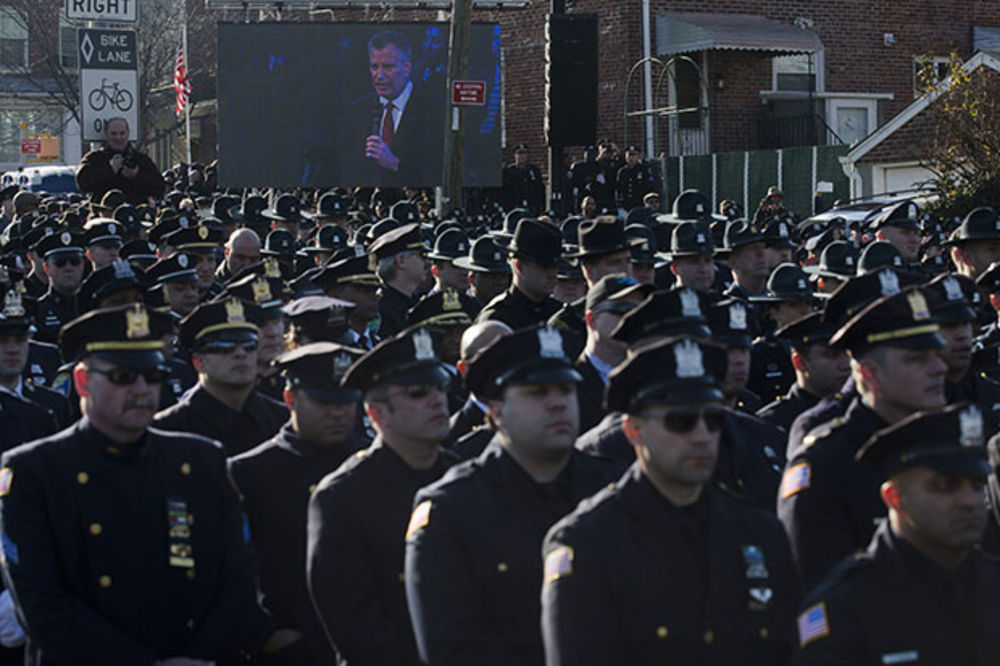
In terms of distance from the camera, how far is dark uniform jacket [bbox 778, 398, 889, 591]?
5543 mm

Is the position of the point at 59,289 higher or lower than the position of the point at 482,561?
higher

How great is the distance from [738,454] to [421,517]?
5.54ft

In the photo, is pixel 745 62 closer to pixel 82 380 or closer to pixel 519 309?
pixel 519 309

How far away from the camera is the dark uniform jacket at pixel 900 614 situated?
443 cm

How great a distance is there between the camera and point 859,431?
575cm

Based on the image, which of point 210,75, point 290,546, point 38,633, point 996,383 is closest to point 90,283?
point 290,546

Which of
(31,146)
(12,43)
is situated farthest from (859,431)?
(12,43)

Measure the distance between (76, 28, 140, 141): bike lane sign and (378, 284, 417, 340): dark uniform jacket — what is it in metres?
7.74

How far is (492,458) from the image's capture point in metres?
5.32

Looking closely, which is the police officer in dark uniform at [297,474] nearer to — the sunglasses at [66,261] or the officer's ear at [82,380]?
the officer's ear at [82,380]

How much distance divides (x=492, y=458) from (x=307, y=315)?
9.88 ft

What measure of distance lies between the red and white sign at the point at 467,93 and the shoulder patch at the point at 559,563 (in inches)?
565

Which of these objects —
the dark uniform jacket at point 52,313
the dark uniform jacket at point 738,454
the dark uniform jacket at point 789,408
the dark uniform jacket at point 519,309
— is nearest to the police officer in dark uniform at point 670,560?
the dark uniform jacket at point 738,454

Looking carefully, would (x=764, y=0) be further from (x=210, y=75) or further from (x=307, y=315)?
(x=307, y=315)
